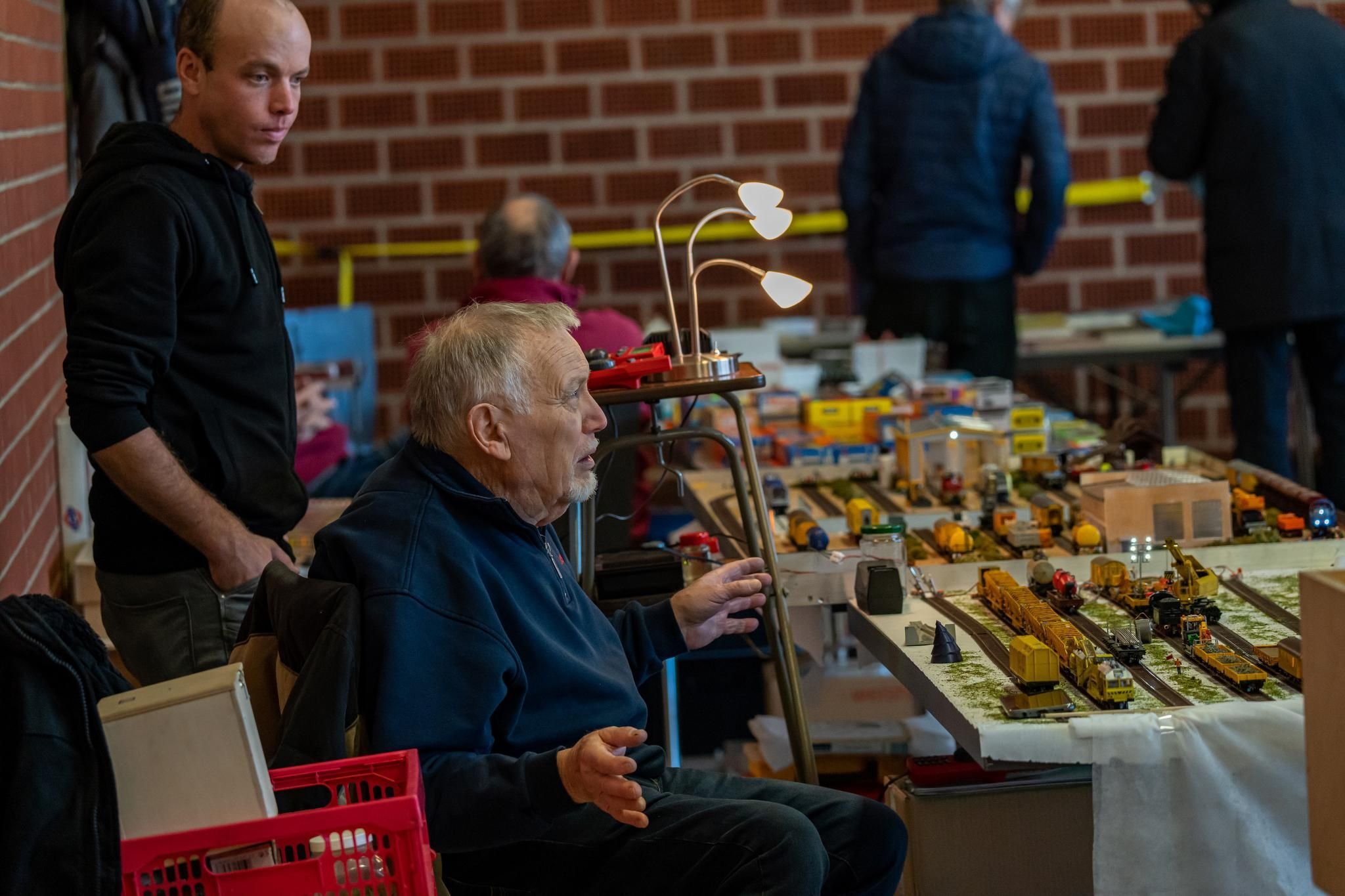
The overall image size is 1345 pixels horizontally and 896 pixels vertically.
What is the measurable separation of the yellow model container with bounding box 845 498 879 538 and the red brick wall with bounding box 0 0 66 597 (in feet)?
4.87

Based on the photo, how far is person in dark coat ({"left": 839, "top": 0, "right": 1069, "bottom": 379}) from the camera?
5.09 meters

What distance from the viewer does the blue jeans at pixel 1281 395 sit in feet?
15.7

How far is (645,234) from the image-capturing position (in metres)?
6.66

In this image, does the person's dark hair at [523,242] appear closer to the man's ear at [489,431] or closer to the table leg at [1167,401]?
the man's ear at [489,431]

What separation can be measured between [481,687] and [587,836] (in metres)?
0.27

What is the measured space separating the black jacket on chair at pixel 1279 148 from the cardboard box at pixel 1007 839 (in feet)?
9.23

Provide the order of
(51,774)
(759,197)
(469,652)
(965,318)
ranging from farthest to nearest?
(965,318), (759,197), (469,652), (51,774)

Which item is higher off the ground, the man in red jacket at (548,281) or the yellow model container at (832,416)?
the man in red jacket at (548,281)

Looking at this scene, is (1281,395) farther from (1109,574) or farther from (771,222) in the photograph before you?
(771,222)

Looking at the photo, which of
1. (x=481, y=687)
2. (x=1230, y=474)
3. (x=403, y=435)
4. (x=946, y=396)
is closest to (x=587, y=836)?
(x=481, y=687)

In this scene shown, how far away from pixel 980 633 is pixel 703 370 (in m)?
0.60

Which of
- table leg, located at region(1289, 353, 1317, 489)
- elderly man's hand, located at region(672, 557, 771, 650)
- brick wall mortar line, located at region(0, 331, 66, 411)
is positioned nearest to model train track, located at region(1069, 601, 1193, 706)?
elderly man's hand, located at region(672, 557, 771, 650)

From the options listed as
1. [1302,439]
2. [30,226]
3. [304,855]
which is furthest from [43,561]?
[1302,439]

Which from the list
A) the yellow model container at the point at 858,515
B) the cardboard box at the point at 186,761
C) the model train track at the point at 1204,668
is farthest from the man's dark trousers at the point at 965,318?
the cardboard box at the point at 186,761
